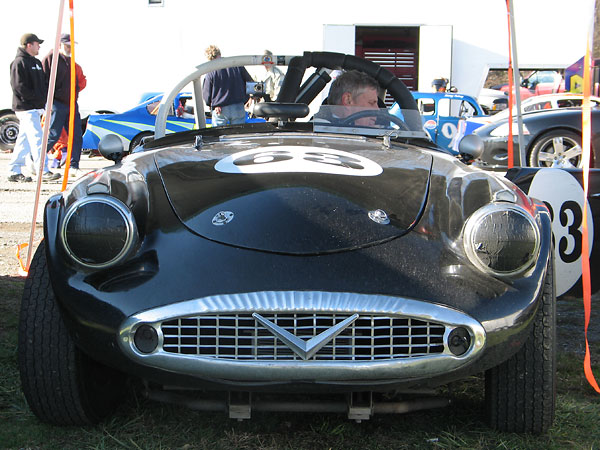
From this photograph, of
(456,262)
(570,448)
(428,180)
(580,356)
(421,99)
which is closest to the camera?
(456,262)

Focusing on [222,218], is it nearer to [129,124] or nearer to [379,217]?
[379,217]

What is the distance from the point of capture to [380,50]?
20.4 meters

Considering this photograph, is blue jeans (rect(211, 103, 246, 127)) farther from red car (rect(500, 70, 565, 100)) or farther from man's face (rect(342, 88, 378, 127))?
red car (rect(500, 70, 565, 100))

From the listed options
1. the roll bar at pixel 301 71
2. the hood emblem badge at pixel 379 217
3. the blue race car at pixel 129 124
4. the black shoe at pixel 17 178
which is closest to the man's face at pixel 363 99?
the roll bar at pixel 301 71

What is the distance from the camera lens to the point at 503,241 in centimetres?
216

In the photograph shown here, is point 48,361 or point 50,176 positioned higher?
point 48,361

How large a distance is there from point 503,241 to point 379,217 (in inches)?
15.0

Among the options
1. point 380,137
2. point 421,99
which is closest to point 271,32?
point 421,99

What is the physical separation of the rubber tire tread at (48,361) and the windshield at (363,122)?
1637 millimetres

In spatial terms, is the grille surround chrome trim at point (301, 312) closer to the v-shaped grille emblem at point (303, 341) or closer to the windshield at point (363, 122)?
the v-shaped grille emblem at point (303, 341)

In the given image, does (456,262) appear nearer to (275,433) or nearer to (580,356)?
(275,433)

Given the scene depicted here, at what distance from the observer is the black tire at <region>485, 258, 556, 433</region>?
2.28 metres

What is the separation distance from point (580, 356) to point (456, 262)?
145 cm

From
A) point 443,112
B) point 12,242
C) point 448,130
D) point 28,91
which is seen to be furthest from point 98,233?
point 443,112
